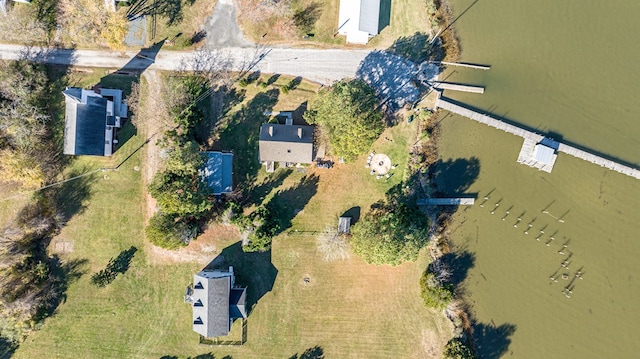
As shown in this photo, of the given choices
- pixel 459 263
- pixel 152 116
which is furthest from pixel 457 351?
pixel 152 116

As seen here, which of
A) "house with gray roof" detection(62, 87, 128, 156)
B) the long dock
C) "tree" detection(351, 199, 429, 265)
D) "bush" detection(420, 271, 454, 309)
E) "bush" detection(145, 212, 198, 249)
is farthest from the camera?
the long dock

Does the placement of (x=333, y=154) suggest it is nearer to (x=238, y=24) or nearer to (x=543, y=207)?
(x=238, y=24)

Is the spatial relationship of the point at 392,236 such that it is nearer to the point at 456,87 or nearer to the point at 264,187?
the point at 264,187

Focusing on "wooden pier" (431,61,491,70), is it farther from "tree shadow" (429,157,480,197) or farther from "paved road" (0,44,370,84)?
"tree shadow" (429,157,480,197)

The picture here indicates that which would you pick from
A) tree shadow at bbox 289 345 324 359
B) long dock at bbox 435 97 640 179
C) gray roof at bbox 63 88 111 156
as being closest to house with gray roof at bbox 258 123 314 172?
long dock at bbox 435 97 640 179

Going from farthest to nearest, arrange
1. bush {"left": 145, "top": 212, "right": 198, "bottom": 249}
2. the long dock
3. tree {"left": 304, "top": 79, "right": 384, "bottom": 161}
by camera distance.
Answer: the long dock < bush {"left": 145, "top": 212, "right": 198, "bottom": 249} < tree {"left": 304, "top": 79, "right": 384, "bottom": 161}

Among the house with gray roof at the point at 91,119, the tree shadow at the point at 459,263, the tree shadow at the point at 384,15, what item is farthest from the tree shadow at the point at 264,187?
the tree shadow at the point at 459,263
